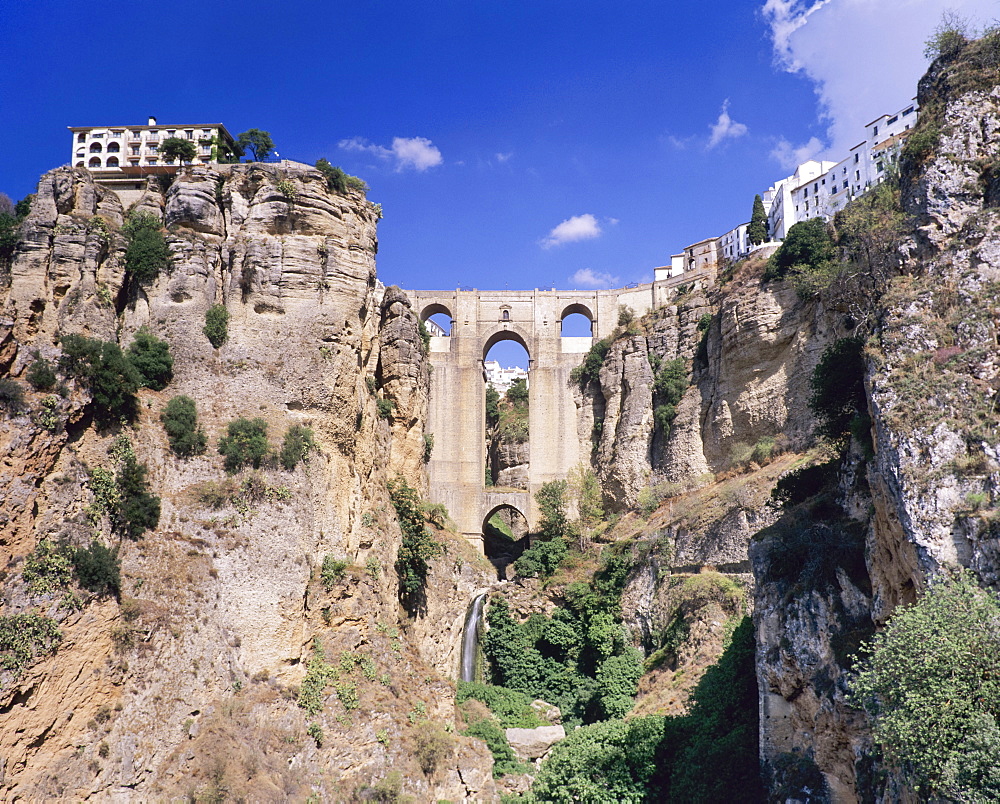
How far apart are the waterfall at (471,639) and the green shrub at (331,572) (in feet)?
33.3

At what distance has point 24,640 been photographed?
19.4m

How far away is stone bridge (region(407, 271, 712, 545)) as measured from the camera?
150 feet

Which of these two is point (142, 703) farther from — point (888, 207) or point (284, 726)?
point (888, 207)

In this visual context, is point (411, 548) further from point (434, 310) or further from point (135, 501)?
point (434, 310)

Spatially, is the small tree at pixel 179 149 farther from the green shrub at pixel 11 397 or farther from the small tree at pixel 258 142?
the green shrub at pixel 11 397

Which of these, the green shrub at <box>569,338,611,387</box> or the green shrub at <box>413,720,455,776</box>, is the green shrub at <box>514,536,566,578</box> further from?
the green shrub at <box>413,720,455,776</box>

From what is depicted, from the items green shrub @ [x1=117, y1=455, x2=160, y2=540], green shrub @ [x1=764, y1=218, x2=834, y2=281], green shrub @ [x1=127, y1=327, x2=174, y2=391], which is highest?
green shrub @ [x1=764, y1=218, x2=834, y2=281]

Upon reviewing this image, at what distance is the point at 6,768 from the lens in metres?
18.5

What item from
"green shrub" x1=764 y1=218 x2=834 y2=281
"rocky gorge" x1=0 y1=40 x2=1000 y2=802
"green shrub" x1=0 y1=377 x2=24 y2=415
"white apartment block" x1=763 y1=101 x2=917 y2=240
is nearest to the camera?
"rocky gorge" x1=0 y1=40 x2=1000 y2=802

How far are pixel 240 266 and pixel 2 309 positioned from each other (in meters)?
7.48

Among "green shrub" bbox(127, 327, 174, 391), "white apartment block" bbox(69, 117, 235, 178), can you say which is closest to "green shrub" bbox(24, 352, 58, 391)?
"green shrub" bbox(127, 327, 174, 391)

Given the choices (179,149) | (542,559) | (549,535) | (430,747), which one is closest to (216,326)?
(179,149)

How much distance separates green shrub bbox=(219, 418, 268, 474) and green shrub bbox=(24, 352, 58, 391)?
528cm

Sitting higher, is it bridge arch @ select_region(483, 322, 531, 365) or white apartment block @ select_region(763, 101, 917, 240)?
white apartment block @ select_region(763, 101, 917, 240)
